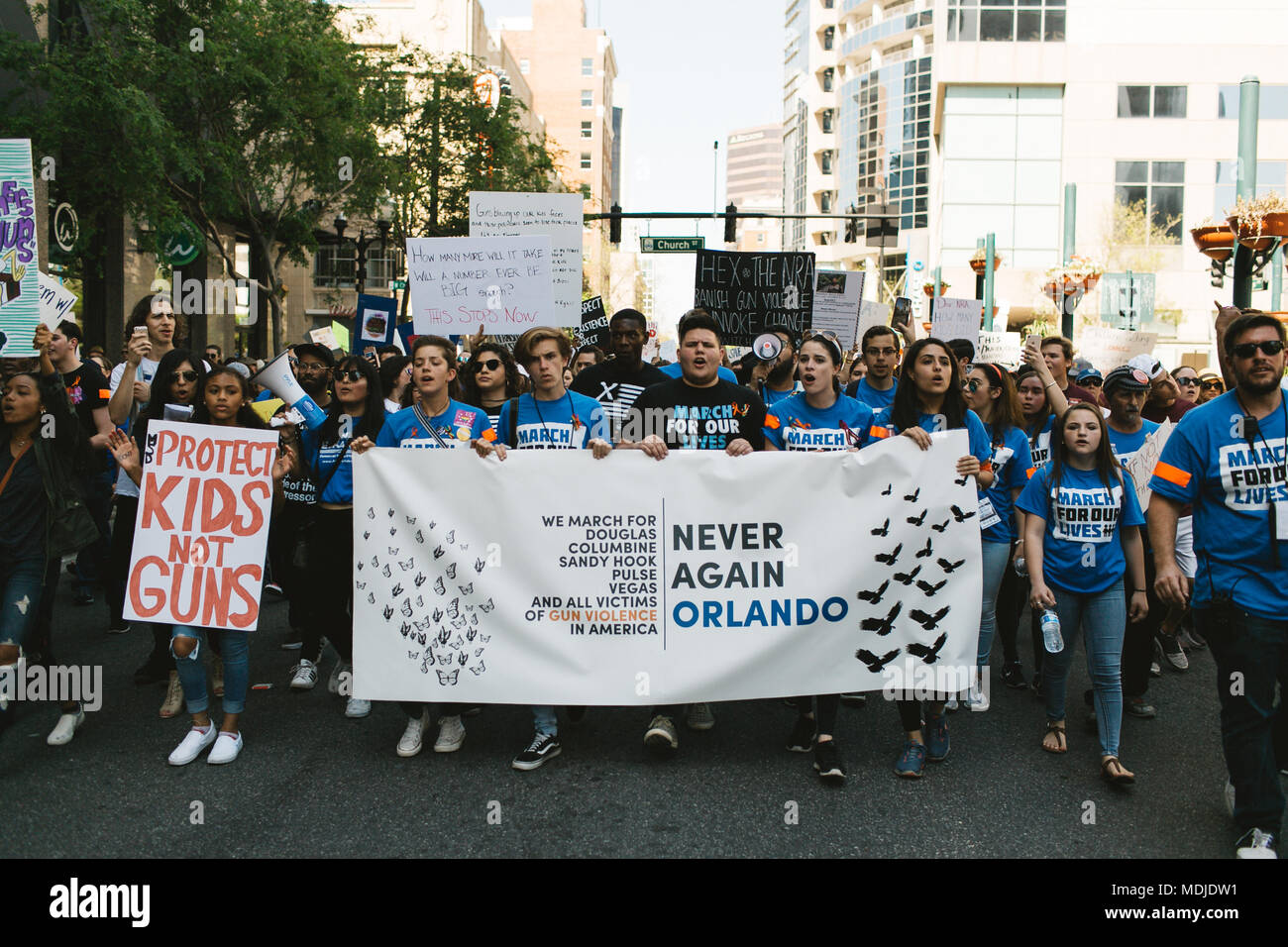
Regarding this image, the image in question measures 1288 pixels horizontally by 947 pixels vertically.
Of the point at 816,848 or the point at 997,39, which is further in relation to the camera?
the point at 997,39

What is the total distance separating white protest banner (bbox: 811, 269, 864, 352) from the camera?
1102 cm

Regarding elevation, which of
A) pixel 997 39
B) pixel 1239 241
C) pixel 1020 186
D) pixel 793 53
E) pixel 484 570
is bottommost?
pixel 484 570

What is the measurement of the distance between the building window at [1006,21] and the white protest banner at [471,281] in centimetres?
4619

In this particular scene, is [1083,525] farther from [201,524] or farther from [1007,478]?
[201,524]

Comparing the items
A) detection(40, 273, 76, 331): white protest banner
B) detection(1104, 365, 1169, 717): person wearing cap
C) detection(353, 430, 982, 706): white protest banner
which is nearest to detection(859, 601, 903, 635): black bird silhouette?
detection(353, 430, 982, 706): white protest banner

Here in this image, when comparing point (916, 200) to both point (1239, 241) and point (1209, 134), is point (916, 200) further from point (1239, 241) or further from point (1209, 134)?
point (1239, 241)

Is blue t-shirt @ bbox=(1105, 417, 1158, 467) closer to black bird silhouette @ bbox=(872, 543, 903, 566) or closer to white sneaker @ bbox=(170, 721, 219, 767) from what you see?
black bird silhouette @ bbox=(872, 543, 903, 566)

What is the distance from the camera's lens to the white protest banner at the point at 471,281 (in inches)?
332

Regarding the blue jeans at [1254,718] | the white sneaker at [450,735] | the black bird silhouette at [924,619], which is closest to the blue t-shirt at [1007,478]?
the black bird silhouette at [924,619]

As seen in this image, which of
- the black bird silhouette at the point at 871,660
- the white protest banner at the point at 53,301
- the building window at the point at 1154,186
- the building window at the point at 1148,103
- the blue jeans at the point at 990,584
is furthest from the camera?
the building window at the point at 1148,103

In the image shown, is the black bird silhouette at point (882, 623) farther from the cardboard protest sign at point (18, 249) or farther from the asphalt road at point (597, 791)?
the cardboard protest sign at point (18, 249)

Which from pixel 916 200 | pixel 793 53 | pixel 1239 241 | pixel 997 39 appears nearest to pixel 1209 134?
pixel 997 39

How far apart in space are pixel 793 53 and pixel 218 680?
154369 millimetres
